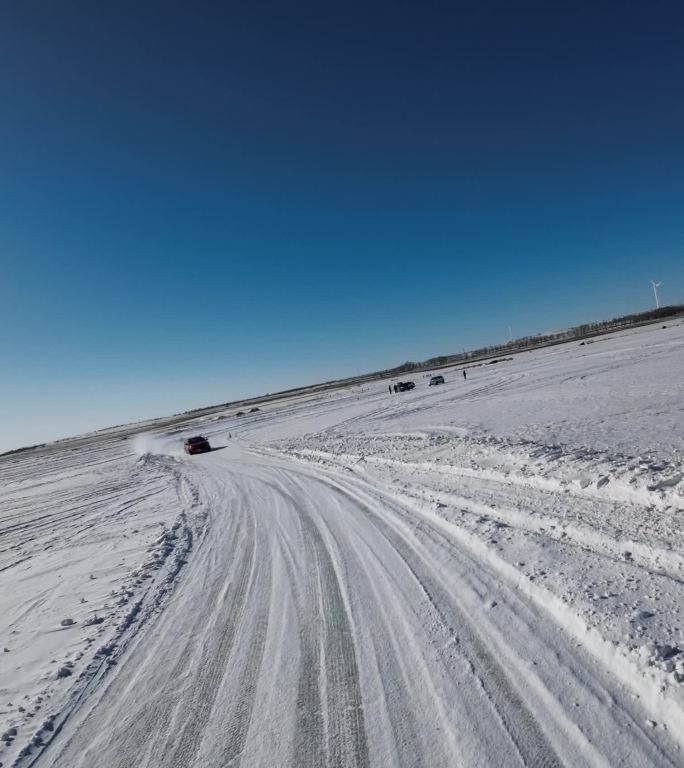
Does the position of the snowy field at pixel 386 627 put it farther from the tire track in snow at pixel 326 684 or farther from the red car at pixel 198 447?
the red car at pixel 198 447

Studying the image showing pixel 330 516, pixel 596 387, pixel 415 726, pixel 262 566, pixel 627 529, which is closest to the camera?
pixel 415 726

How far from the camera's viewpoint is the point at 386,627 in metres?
4.44

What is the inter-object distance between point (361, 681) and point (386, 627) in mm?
811

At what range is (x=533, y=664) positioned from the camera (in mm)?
3520

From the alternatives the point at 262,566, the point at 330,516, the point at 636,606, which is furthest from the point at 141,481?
the point at 636,606

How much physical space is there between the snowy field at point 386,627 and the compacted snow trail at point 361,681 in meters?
0.02

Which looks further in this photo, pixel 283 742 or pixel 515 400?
pixel 515 400

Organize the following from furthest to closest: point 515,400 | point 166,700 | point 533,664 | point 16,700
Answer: point 515,400 < point 16,700 < point 166,700 < point 533,664

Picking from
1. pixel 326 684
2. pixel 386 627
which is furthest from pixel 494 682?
pixel 326 684

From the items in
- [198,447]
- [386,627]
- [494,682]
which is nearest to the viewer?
[494,682]

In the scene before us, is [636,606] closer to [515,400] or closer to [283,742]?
[283,742]

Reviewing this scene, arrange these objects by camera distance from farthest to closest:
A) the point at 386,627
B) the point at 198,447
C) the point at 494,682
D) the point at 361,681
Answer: the point at 198,447
the point at 386,627
the point at 361,681
the point at 494,682

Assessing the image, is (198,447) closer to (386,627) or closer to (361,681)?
(386,627)

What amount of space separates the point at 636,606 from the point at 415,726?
7.43ft
